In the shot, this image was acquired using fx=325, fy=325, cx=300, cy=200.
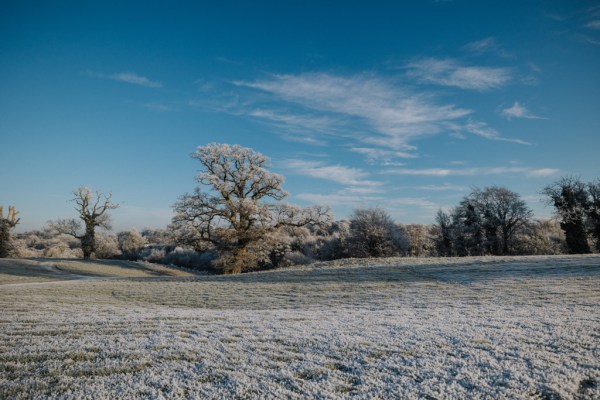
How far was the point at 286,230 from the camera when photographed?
39.7m

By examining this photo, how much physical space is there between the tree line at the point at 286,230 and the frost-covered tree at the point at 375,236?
18cm

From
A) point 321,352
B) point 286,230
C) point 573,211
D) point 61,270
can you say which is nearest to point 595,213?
point 573,211

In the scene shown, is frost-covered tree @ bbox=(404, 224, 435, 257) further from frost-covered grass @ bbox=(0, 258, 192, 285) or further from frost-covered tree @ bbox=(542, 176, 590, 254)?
frost-covered grass @ bbox=(0, 258, 192, 285)

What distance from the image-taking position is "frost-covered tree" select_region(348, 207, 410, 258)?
56.7 meters

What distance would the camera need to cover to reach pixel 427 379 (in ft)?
19.8

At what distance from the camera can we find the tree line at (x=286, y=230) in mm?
35844

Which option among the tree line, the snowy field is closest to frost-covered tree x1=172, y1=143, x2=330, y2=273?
the tree line

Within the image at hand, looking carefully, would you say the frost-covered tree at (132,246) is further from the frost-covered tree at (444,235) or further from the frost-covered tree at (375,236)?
the frost-covered tree at (444,235)

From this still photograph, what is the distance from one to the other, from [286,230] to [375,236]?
74.4 feet

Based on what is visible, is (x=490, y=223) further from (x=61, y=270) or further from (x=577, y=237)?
(x=61, y=270)

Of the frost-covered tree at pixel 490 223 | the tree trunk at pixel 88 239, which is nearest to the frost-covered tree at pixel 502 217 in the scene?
the frost-covered tree at pixel 490 223

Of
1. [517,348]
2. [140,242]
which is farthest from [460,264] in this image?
[140,242]

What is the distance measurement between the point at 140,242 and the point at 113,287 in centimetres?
6162

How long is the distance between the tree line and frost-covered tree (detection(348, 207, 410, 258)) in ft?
0.58
